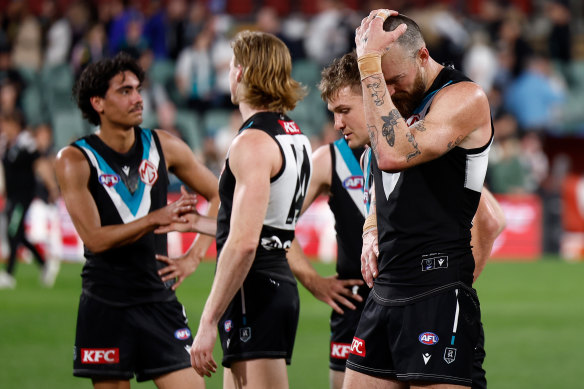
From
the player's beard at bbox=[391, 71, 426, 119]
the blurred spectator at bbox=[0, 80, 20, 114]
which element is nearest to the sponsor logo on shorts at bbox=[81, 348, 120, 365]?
the player's beard at bbox=[391, 71, 426, 119]

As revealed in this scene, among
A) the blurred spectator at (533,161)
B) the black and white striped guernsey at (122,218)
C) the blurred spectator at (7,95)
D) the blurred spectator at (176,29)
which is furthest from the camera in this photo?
the blurred spectator at (176,29)

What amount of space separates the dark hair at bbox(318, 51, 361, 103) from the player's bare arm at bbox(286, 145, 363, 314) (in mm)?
843

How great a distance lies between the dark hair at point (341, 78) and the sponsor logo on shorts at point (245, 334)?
132 cm

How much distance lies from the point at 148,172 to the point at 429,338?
2.33 meters

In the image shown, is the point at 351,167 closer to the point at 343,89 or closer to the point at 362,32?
the point at 343,89

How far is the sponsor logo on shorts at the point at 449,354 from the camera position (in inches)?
156

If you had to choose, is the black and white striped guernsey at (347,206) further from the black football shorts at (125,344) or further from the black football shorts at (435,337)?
the black football shorts at (435,337)

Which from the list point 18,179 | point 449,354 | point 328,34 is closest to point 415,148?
point 449,354

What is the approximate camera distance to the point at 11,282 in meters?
15.3

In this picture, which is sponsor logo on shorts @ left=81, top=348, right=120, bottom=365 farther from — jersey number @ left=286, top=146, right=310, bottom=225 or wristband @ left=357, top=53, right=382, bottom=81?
wristband @ left=357, top=53, right=382, bottom=81

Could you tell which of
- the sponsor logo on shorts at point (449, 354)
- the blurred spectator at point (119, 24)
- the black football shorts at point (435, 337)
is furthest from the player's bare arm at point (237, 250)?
the blurred spectator at point (119, 24)

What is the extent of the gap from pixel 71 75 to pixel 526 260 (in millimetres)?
12054

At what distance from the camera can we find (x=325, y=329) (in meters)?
11.8

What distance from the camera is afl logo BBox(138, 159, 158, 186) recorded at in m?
5.56
